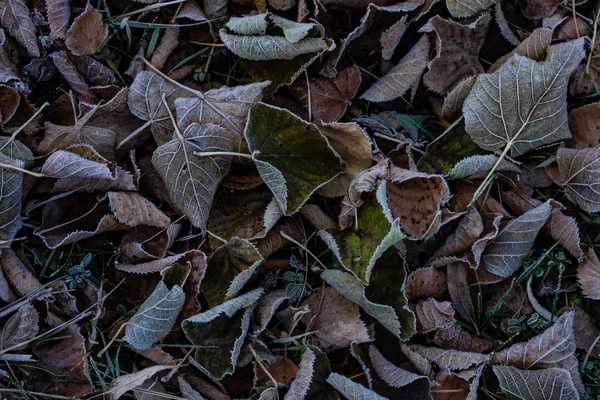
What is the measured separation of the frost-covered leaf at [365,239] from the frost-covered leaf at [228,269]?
260 millimetres

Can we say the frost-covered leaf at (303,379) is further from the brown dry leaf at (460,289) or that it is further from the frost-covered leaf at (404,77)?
the frost-covered leaf at (404,77)

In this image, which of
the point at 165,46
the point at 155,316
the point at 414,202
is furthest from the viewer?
the point at 165,46

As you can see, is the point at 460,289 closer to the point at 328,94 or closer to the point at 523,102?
the point at 523,102

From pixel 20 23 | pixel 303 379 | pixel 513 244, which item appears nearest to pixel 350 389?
pixel 303 379

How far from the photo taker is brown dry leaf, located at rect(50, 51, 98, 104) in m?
1.91

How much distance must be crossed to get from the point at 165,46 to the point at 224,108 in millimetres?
334

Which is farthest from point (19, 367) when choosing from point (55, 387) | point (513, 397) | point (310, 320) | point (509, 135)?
point (509, 135)

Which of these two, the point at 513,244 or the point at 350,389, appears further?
the point at 513,244

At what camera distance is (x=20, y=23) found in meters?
1.89

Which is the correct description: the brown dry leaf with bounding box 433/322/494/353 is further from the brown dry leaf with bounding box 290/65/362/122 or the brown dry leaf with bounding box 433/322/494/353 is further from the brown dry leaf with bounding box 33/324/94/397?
the brown dry leaf with bounding box 33/324/94/397

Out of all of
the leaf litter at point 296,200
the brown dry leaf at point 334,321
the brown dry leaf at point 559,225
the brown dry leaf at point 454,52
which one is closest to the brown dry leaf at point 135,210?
the leaf litter at point 296,200

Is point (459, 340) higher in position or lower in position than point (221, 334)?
lower

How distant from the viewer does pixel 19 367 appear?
6.04 feet

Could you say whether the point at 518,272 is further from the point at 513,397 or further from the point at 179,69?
the point at 179,69
